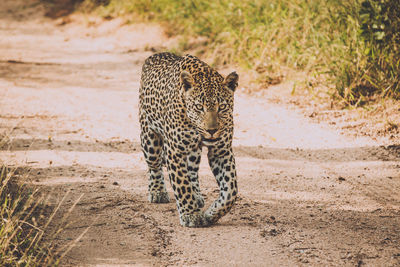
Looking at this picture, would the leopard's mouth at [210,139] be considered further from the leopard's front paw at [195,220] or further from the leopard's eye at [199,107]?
the leopard's front paw at [195,220]

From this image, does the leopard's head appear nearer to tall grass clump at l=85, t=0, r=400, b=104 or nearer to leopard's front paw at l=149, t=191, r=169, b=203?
leopard's front paw at l=149, t=191, r=169, b=203

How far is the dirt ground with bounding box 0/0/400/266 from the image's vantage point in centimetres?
511

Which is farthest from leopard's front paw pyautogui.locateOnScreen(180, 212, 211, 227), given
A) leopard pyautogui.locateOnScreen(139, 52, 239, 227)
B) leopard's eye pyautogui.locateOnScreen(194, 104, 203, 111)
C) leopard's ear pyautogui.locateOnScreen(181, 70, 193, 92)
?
leopard's ear pyautogui.locateOnScreen(181, 70, 193, 92)

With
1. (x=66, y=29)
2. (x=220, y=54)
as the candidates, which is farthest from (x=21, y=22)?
(x=220, y=54)

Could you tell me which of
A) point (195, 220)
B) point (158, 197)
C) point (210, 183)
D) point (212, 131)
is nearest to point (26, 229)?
point (158, 197)

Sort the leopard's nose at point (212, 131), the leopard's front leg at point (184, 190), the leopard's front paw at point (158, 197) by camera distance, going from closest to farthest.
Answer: the leopard's nose at point (212, 131)
the leopard's front leg at point (184, 190)
the leopard's front paw at point (158, 197)

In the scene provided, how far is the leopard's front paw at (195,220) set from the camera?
→ 18.5 feet

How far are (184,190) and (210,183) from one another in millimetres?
1572

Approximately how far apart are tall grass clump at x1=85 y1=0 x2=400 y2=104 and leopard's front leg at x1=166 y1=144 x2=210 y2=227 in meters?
5.21

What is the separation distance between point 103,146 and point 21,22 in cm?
1469

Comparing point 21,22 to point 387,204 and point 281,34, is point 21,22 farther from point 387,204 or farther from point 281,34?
point 387,204

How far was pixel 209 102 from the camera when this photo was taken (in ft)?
17.2

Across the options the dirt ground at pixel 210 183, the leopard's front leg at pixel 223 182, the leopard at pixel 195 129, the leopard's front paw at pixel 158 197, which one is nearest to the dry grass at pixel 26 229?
the dirt ground at pixel 210 183

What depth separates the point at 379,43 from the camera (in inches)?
386
